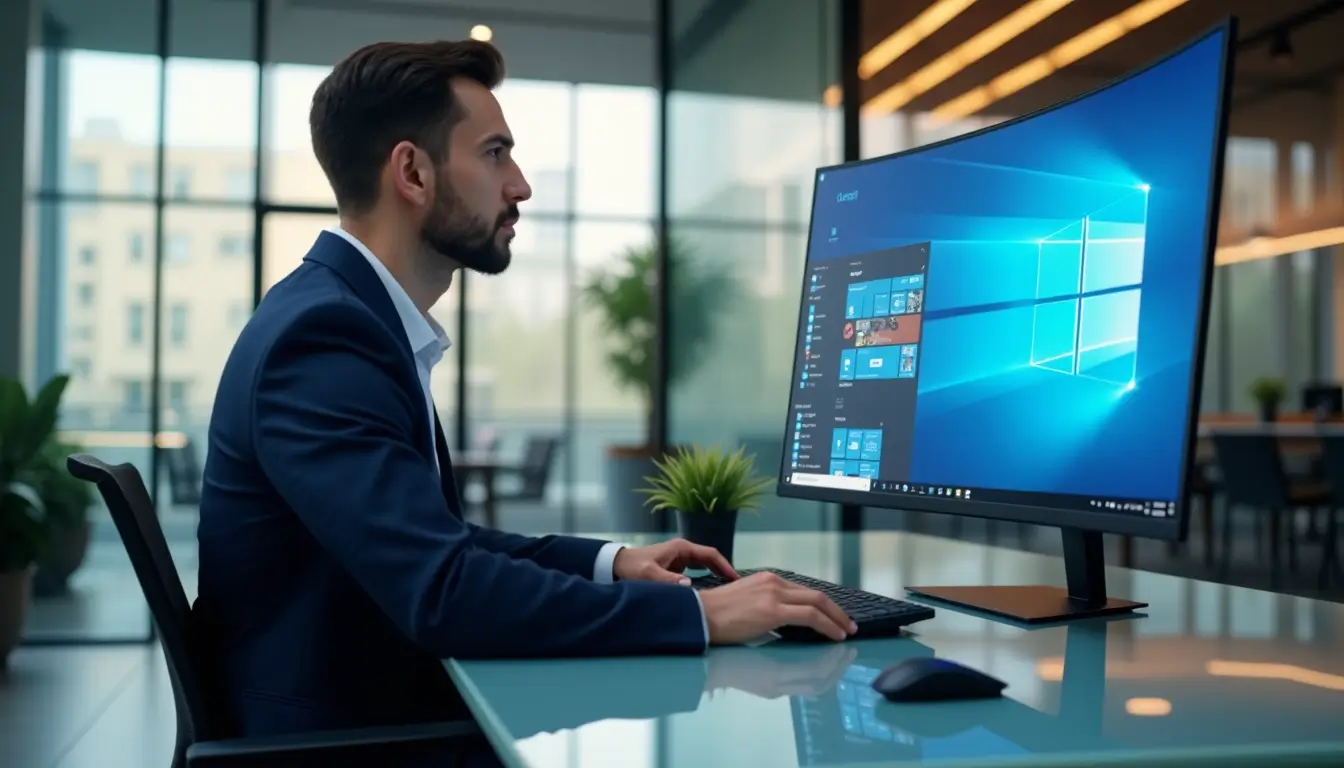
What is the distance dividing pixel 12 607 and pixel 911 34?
254 inches

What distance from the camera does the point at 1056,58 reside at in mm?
8789

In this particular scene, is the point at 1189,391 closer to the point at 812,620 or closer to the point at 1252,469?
the point at 812,620

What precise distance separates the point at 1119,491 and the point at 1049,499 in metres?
0.10

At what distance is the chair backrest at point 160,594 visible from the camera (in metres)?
1.12

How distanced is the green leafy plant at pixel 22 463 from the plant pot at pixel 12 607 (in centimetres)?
5

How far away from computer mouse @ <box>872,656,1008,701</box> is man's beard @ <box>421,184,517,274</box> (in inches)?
27.9

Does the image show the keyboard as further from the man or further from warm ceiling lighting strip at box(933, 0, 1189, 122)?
warm ceiling lighting strip at box(933, 0, 1189, 122)

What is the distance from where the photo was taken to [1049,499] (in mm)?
1256

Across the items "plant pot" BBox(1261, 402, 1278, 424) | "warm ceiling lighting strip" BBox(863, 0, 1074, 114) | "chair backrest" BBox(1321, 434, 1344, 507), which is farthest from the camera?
"plant pot" BBox(1261, 402, 1278, 424)

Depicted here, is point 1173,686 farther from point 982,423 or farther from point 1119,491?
point 982,423

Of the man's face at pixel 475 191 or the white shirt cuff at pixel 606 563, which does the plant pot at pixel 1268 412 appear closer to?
the white shirt cuff at pixel 606 563

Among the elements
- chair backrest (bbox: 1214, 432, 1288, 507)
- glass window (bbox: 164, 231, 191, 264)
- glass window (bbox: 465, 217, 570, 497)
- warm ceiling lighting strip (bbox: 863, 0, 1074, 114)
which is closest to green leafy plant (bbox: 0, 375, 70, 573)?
glass window (bbox: 164, 231, 191, 264)

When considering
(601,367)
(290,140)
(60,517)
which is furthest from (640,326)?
(60,517)

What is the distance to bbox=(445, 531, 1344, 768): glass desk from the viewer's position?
2.46 feet
